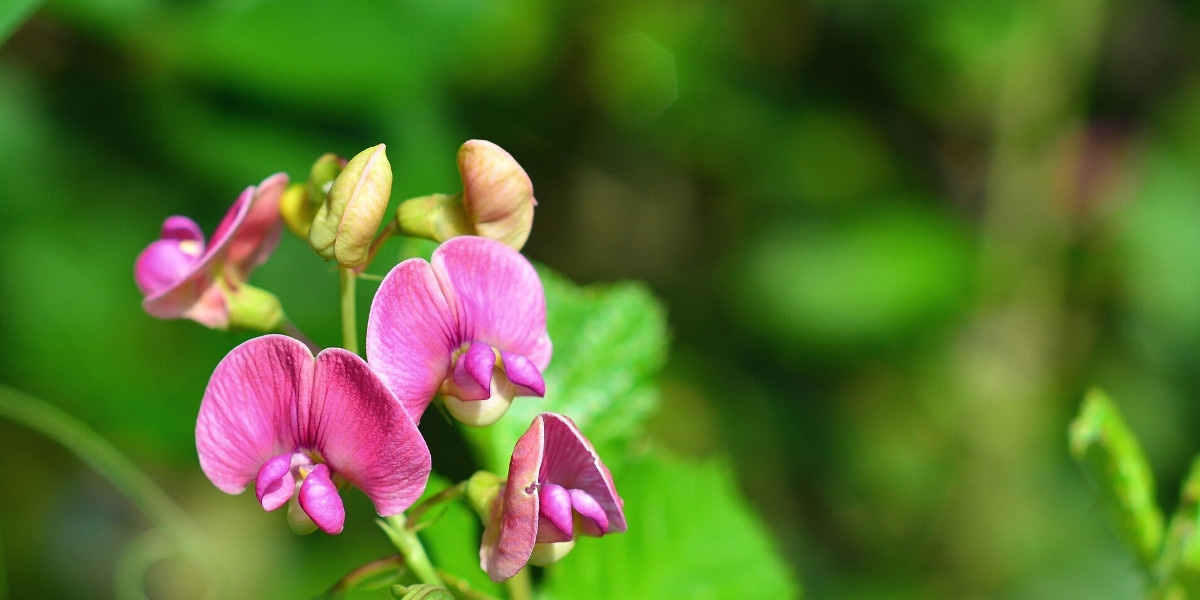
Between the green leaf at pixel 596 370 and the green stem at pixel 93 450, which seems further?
the green stem at pixel 93 450

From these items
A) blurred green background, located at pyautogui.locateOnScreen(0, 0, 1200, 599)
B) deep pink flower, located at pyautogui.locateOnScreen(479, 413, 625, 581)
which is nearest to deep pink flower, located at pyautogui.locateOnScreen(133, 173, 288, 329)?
deep pink flower, located at pyautogui.locateOnScreen(479, 413, 625, 581)

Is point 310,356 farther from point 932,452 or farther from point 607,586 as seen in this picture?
point 932,452

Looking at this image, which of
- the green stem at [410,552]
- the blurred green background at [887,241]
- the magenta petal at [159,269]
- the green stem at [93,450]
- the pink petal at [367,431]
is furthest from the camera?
the blurred green background at [887,241]

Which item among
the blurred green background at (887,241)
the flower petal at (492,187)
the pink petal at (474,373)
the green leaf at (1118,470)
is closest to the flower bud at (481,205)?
the flower petal at (492,187)

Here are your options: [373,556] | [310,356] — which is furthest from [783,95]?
[310,356]

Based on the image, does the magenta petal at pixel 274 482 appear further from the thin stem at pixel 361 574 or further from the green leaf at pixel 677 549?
the green leaf at pixel 677 549
